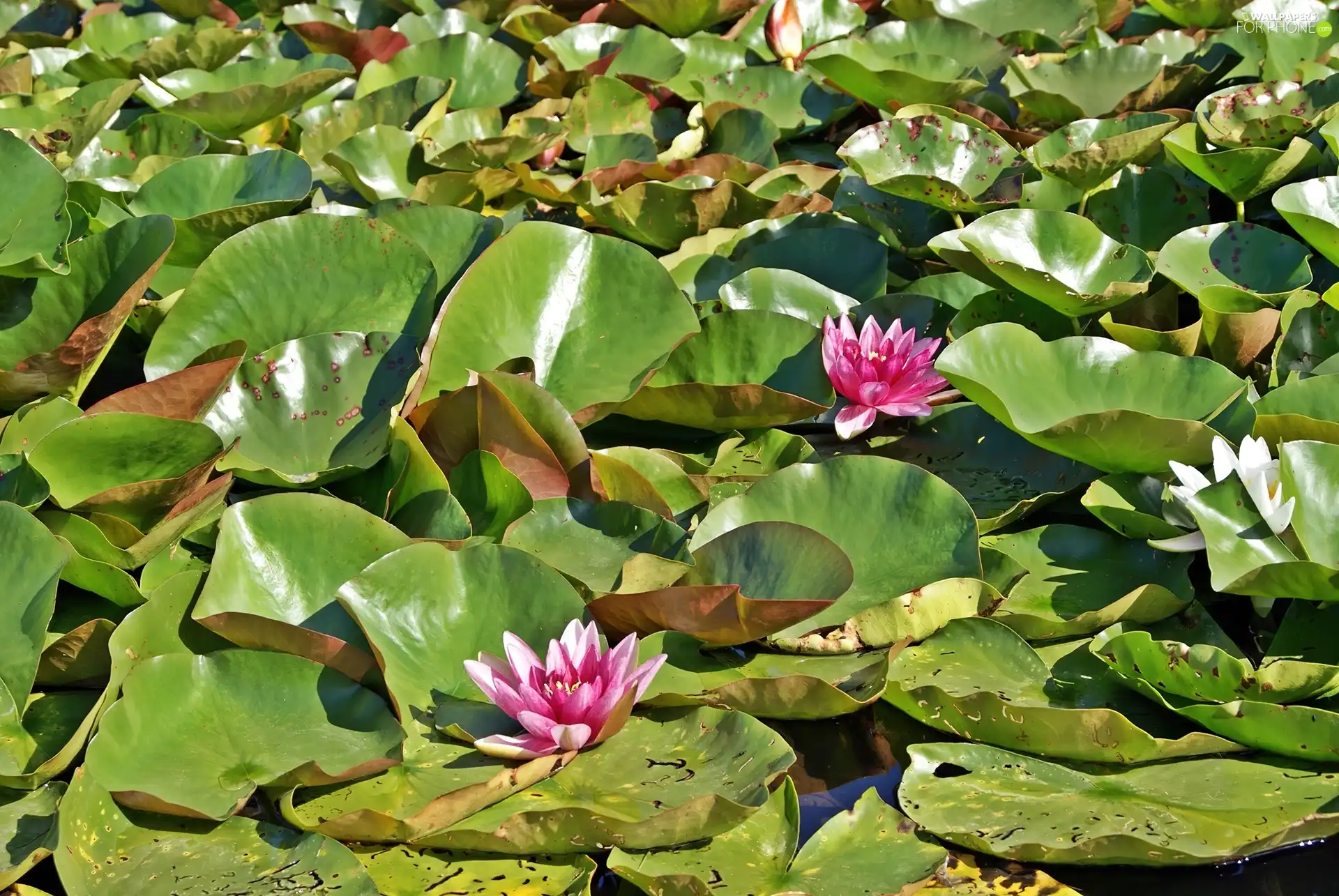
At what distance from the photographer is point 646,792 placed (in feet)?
4.48

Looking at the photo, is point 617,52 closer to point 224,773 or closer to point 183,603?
point 183,603

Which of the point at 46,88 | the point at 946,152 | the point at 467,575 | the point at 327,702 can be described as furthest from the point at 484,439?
the point at 46,88

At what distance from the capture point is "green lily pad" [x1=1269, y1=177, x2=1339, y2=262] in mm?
1964

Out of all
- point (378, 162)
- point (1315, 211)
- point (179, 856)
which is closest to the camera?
point (179, 856)

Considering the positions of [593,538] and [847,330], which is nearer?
[593,538]

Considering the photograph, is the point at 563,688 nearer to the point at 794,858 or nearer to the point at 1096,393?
the point at 794,858

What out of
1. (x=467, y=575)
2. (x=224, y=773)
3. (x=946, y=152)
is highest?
(x=946, y=152)

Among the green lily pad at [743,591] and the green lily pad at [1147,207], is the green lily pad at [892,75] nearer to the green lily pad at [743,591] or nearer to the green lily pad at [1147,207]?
the green lily pad at [1147,207]

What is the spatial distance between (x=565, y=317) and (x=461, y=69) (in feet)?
4.67

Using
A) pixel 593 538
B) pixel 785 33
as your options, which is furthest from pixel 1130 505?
pixel 785 33

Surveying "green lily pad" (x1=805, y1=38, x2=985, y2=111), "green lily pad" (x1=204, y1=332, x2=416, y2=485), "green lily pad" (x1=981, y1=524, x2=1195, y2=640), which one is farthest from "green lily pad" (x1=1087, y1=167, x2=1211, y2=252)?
"green lily pad" (x1=204, y1=332, x2=416, y2=485)

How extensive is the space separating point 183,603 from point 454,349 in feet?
1.92

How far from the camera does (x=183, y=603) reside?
5.06ft

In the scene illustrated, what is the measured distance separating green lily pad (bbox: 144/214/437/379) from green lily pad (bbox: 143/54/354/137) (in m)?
0.95
